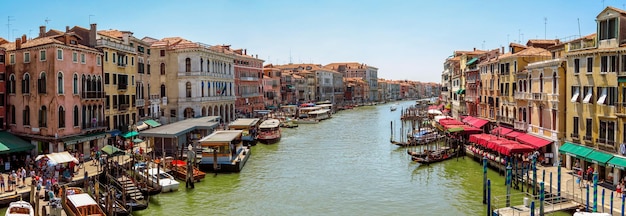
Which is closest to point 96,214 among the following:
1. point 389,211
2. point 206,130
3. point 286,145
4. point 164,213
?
point 164,213

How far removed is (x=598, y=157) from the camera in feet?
61.0

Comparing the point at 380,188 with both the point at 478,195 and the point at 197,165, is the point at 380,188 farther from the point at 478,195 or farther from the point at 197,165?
the point at 197,165

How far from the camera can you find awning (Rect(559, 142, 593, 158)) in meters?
19.6

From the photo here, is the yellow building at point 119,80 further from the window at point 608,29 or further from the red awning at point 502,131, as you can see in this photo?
the window at point 608,29

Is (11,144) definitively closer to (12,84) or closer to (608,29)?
(12,84)

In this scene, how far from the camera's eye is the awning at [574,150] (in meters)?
19.6

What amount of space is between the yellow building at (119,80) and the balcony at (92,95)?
1.25 meters

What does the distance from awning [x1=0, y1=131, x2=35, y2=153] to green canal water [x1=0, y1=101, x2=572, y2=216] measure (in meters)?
7.41

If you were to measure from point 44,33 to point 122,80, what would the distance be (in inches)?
184

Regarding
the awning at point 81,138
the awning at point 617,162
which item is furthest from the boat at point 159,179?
the awning at point 617,162

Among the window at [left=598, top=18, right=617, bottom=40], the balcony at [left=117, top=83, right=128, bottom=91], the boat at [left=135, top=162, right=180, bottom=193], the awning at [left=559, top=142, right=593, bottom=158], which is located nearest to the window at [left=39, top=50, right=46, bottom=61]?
the balcony at [left=117, top=83, right=128, bottom=91]

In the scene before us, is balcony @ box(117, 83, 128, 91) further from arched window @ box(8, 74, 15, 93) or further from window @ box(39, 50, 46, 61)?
window @ box(39, 50, 46, 61)

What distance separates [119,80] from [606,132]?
2417cm

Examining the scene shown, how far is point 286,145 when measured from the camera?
36031 millimetres
